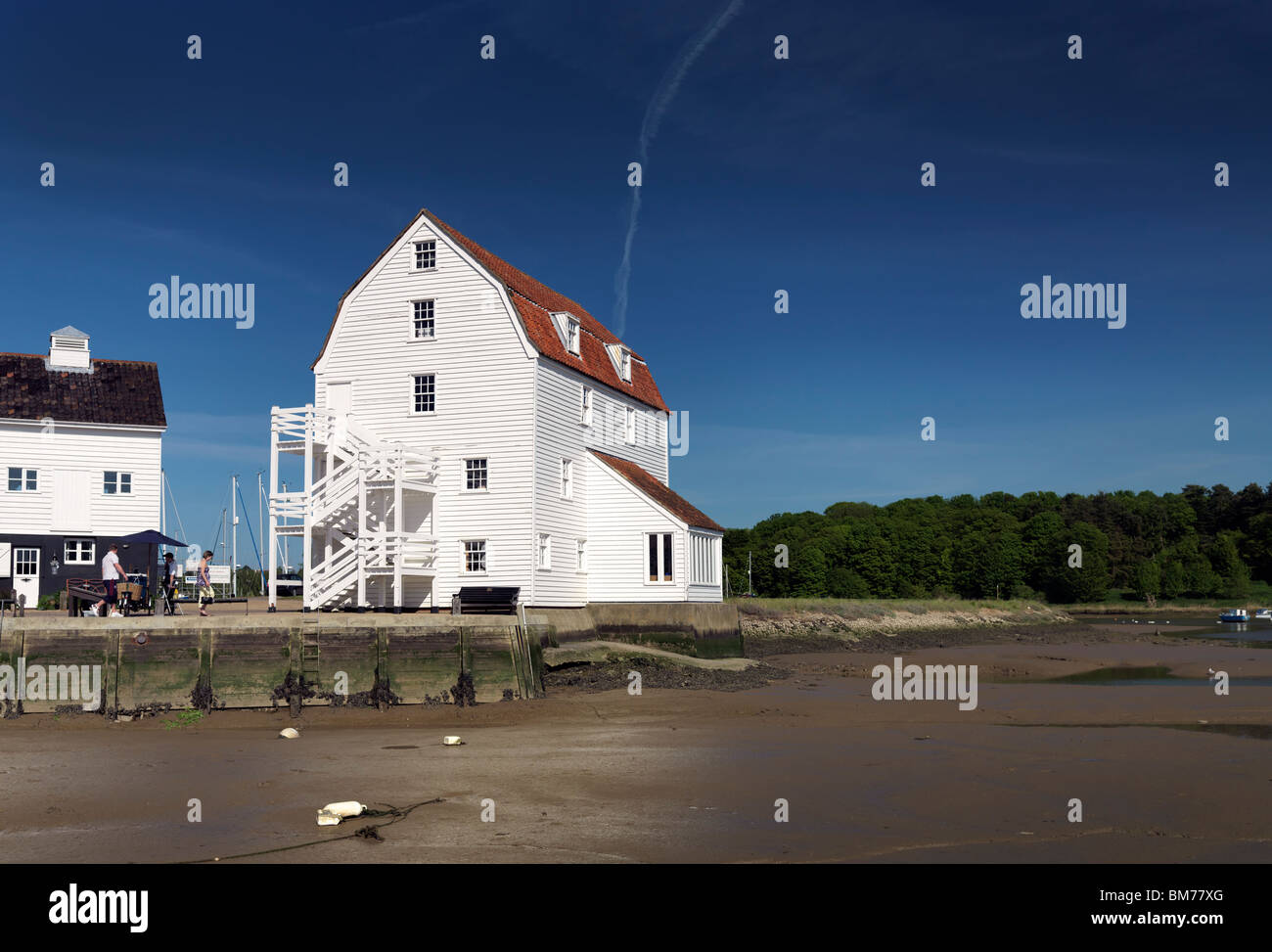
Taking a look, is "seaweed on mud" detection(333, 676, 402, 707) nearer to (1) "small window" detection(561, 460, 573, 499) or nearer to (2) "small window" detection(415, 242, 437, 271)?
(1) "small window" detection(561, 460, 573, 499)

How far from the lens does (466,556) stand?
33.7m

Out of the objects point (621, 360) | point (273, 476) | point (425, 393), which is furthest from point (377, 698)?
point (621, 360)

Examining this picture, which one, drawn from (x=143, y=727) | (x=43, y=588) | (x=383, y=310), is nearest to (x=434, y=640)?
(x=143, y=727)

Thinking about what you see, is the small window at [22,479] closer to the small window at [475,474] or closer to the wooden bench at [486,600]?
the small window at [475,474]

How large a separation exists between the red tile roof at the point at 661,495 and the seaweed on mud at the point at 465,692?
12145mm

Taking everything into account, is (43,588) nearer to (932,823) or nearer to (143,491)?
(143,491)

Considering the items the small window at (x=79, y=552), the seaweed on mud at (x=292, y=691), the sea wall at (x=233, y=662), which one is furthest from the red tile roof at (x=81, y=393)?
the seaweed on mud at (x=292, y=691)

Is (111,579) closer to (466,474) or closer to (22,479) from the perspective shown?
(466,474)

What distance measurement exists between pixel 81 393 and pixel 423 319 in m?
19.7

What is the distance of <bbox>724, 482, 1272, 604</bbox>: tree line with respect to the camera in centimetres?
12662

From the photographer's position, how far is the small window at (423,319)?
34.7 metres

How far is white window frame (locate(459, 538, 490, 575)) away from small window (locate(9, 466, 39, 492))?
21078 mm

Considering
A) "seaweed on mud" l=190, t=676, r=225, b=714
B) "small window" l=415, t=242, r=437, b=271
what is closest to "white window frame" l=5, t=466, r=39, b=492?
"small window" l=415, t=242, r=437, b=271
